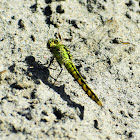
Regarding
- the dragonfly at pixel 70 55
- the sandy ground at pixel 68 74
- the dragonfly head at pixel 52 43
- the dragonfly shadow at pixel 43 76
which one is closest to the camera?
the sandy ground at pixel 68 74

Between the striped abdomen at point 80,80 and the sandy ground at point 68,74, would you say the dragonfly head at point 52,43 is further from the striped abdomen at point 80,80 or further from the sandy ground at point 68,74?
the striped abdomen at point 80,80

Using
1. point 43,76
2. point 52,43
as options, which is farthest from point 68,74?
point 52,43

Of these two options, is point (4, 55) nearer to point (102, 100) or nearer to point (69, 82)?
point (69, 82)

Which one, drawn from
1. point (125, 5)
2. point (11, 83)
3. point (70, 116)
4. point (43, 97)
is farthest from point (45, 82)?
point (125, 5)

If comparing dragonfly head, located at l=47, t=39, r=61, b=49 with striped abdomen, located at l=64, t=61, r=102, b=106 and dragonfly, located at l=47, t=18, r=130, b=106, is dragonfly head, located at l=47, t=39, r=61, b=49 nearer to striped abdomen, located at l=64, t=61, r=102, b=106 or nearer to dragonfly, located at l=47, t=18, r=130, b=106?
dragonfly, located at l=47, t=18, r=130, b=106

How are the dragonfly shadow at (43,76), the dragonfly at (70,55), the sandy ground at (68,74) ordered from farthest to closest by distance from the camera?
the dragonfly at (70,55) → the dragonfly shadow at (43,76) → the sandy ground at (68,74)

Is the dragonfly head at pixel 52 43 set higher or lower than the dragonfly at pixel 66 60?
higher

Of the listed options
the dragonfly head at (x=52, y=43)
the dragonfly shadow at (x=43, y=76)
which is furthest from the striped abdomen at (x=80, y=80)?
the dragonfly head at (x=52, y=43)

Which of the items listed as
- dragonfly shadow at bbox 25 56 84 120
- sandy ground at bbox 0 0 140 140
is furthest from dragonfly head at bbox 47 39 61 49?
dragonfly shadow at bbox 25 56 84 120
